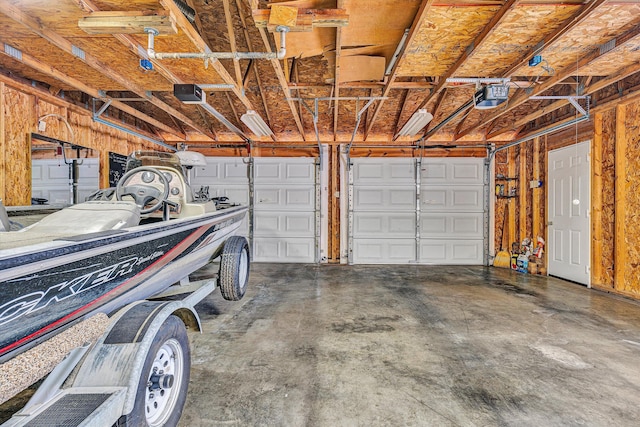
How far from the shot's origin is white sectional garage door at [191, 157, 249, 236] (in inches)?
269

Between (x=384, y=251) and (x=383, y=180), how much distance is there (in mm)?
1663

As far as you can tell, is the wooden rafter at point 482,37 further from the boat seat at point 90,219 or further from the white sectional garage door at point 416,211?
the boat seat at point 90,219

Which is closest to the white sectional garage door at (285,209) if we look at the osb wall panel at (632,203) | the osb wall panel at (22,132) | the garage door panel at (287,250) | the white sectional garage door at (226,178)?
the garage door panel at (287,250)

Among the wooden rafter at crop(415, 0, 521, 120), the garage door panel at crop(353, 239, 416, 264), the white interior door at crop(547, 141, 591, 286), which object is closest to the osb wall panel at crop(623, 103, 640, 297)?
the white interior door at crop(547, 141, 591, 286)

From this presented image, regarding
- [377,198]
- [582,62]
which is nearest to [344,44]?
[582,62]

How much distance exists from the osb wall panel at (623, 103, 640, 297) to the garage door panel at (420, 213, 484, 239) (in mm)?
2563

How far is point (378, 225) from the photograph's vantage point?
6.73m

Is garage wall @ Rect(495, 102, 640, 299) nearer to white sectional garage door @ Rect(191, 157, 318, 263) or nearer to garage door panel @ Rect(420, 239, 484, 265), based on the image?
garage door panel @ Rect(420, 239, 484, 265)

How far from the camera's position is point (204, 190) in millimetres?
4449

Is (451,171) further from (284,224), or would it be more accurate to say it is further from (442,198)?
(284,224)

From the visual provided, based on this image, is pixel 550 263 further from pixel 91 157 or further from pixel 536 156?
pixel 91 157

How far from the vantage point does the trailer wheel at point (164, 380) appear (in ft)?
4.40

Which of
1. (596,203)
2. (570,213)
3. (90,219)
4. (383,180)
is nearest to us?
(90,219)

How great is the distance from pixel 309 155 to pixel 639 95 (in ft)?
18.3
